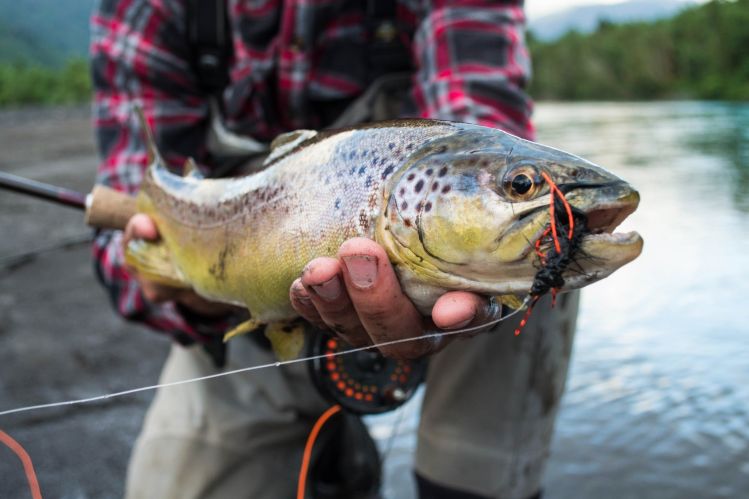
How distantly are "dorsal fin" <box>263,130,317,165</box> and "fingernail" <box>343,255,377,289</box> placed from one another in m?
0.38

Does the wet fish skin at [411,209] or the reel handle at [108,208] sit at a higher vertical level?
the wet fish skin at [411,209]

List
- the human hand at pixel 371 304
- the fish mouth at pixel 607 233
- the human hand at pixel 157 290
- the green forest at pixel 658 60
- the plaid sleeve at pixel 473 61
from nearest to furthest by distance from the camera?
the fish mouth at pixel 607 233 < the human hand at pixel 371 304 < the human hand at pixel 157 290 < the plaid sleeve at pixel 473 61 < the green forest at pixel 658 60

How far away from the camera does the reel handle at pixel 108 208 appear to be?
2.25 metres

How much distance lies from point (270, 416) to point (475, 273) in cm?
163

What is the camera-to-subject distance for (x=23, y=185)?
92.0 inches

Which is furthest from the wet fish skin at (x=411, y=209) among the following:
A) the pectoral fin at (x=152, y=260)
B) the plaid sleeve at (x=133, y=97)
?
the plaid sleeve at (x=133, y=97)

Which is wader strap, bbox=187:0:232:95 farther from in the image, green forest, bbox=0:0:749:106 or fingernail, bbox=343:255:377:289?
green forest, bbox=0:0:749:106

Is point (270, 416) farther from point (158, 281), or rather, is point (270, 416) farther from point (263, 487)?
point (158, 281)

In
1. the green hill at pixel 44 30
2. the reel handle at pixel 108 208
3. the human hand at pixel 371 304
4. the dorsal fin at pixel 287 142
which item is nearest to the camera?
the human hand at pixel 371 304

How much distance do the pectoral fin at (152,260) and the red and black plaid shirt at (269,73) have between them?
462 mm

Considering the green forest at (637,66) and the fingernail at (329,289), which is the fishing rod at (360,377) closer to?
the fingernail at (329,289)

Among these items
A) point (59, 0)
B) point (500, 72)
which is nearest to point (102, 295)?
point (500, 72)

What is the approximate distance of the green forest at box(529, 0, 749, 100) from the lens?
2941cm

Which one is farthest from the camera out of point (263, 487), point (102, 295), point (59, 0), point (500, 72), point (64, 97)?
point (59, 0)
